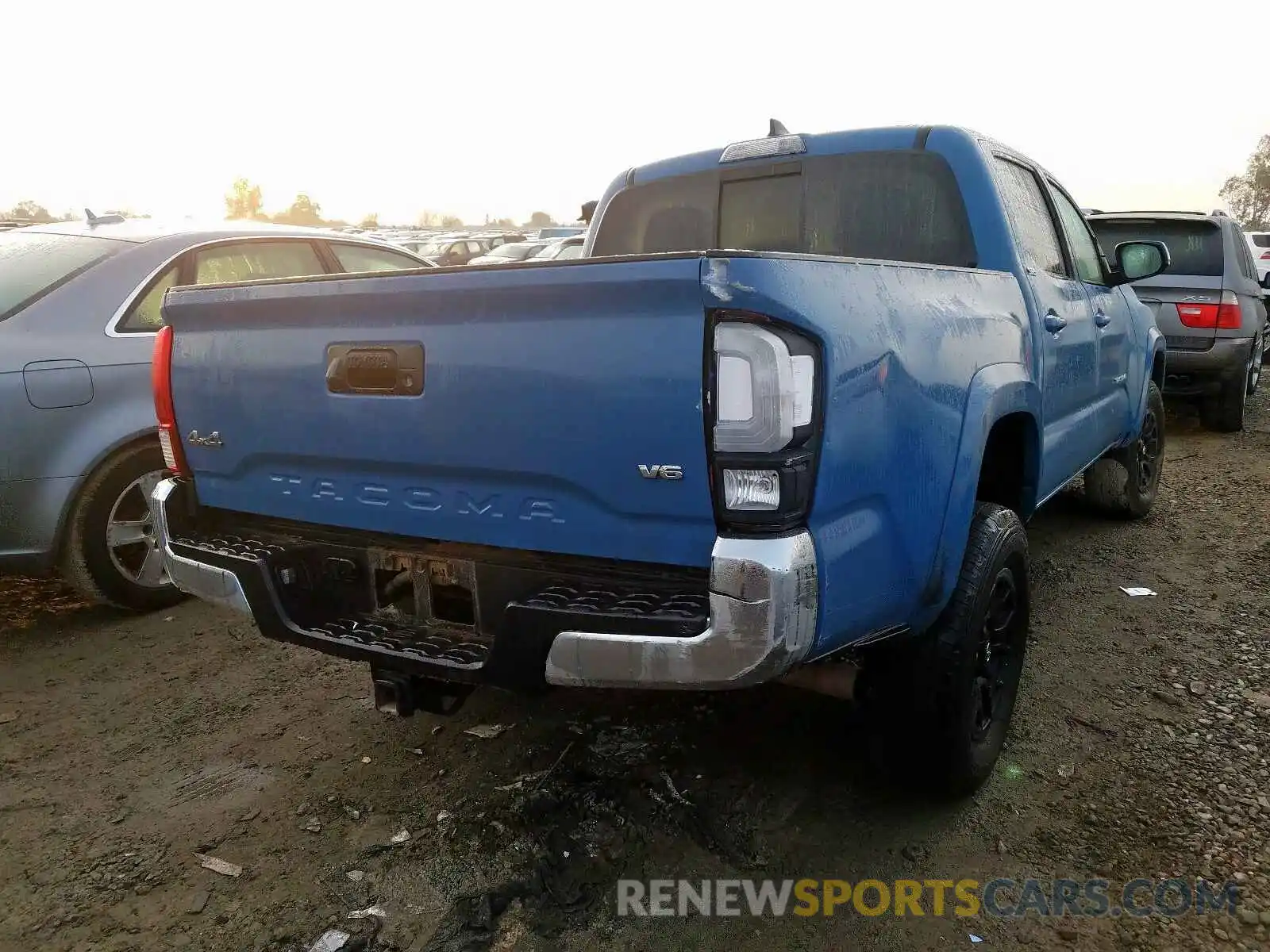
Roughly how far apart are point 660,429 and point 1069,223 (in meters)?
3.07

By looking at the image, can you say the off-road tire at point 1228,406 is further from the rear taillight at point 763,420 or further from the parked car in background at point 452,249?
the parked car in background at point 452,249

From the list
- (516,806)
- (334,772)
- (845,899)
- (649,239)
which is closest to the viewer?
(845,899)

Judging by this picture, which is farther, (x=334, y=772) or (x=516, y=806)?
(x=334, y=772)

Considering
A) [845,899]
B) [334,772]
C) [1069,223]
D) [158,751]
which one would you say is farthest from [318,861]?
[1069,223]

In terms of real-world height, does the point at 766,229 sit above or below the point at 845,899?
above

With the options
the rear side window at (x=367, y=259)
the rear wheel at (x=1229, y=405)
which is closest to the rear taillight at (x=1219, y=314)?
the rear wheel at (x=1229, y=405)

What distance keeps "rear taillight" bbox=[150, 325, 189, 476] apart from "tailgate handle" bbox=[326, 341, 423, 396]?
25.4 inches

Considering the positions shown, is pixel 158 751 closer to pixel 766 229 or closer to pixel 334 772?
pixel 334 772

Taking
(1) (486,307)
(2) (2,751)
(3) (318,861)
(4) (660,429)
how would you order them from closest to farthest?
(4) (660,429) < (1) (486,307) < (3) (318,861) < (2) (2,751)

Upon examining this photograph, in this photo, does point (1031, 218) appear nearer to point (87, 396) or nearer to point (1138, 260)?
point (1138, 260)

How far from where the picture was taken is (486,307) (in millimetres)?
2115

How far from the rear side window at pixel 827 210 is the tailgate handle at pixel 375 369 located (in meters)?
1.34

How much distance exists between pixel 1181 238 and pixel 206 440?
802 centimetres

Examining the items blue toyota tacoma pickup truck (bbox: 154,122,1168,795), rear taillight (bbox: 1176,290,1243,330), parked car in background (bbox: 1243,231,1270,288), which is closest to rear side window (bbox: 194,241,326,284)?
blue toyota tacoma pickup truck (bbox: 154,122,1168,795)
